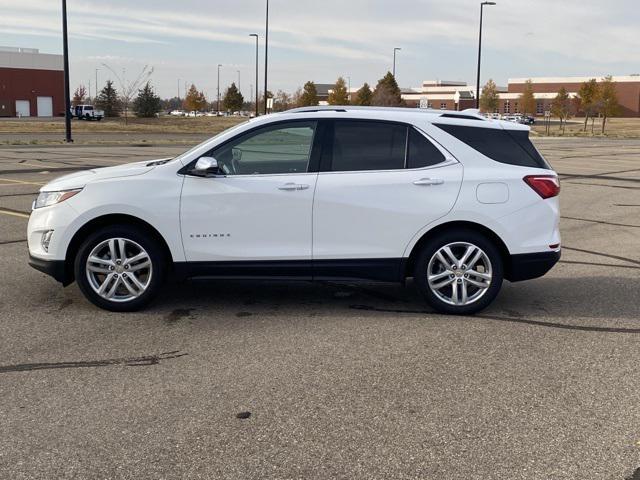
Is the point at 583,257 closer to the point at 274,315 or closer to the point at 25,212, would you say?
the point at 274,315

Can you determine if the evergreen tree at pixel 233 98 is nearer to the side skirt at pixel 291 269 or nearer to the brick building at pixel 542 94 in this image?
the brick building at pixel 542 94

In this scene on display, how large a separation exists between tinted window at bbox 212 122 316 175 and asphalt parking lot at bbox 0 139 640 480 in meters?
1.24

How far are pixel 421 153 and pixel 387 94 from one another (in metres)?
67.7

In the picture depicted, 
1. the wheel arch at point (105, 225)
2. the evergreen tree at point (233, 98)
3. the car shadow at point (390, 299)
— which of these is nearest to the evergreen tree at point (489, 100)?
the evergreen tree at point (233, 98)

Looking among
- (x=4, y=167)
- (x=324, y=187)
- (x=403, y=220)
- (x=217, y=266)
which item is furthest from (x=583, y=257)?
(x=4, y=167)

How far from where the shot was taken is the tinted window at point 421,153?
6.08 meters

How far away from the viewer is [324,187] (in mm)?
5926

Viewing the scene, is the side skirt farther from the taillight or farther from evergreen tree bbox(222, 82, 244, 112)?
evergreen tree bbox(222, 82, 244, 112)

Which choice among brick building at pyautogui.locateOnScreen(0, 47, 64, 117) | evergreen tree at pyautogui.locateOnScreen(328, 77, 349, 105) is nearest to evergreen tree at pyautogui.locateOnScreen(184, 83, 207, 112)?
brick building at pyautogui.locateOnScreen(0, 47, 64, 117)

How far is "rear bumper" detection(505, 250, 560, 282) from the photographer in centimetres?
610

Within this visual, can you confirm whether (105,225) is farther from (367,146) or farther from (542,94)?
(542,94)

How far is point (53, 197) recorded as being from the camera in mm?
6059

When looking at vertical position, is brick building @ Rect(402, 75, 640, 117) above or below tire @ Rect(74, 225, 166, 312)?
above

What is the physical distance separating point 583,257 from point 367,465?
614cm
